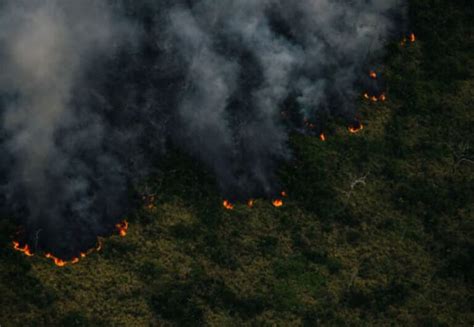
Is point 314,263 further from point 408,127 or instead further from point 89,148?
point 89,148

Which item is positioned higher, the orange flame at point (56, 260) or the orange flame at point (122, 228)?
the orange flame at point (122, 228)

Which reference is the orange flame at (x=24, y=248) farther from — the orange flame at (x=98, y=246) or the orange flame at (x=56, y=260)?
the orange flame at (x=98, y=246)

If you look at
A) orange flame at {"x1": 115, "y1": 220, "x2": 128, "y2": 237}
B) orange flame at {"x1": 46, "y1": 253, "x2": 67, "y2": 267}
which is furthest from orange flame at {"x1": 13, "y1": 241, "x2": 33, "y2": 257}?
orange flame at {"x1": 115, "y1": 220, "x2": 128, "y2": 237}

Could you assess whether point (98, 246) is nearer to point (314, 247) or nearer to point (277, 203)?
point (277, 203)

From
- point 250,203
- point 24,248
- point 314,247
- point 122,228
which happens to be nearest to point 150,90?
point 122,228

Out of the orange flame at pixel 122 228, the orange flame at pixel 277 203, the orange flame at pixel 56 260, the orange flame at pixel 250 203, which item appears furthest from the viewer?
the orange flame at pixel 277 203

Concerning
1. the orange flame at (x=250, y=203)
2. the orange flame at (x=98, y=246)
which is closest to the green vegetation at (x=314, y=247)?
the orange flame at (x=250, y=203)
